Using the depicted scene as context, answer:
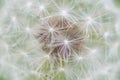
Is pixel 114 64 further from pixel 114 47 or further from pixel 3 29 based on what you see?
pixel 3 29

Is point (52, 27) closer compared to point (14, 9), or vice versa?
point (52, 27)

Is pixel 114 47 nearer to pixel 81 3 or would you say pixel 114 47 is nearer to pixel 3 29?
pixel 81 3

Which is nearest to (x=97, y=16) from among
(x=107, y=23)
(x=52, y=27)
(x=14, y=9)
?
(x=107, y=23)

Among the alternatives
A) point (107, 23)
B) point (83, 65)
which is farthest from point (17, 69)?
point (107, 23)

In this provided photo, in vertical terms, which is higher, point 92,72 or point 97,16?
point 97,16

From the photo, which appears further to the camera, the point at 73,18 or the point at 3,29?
the point at 3,29

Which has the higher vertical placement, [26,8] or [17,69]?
[26,8]
